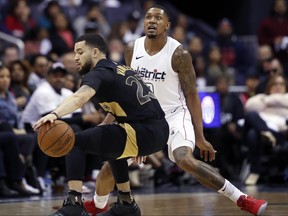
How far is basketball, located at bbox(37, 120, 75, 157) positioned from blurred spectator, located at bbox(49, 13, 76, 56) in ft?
26.0

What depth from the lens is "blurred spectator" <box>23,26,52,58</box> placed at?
14.7 meters

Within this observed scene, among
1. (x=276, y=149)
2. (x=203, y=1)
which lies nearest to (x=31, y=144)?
(x=276, y=149)

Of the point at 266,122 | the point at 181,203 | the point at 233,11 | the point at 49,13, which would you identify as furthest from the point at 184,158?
the point at 233,11

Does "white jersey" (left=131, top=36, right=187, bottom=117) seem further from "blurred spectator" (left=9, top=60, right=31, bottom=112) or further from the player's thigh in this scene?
"blurred spectator" (left=9, top=60, right=31, bottom=112)

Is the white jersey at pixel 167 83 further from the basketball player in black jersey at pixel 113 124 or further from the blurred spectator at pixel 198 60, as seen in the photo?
the blurred spectator at pixel 198 60

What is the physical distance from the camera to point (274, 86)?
43.0 ft

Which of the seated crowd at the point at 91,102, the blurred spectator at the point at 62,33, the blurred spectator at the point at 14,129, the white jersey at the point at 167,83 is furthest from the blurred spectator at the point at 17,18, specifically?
the white jersey at the point at 167,83

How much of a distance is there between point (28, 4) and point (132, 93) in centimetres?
978

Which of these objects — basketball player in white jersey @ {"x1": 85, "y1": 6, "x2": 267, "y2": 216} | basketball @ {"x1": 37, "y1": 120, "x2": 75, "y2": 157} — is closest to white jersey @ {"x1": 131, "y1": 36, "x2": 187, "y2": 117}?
basketball player in white jersey @ {"x1": 85, "y1": 6, "x2": 267, "y2": 216}

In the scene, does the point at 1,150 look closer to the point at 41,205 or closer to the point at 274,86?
the point at 41,205

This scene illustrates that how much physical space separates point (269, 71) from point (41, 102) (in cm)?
467

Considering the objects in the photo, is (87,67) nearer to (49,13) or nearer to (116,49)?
(116,49)

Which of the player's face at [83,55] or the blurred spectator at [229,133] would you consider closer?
the player's face at [83,55]

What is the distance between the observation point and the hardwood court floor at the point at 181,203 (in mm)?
8555
